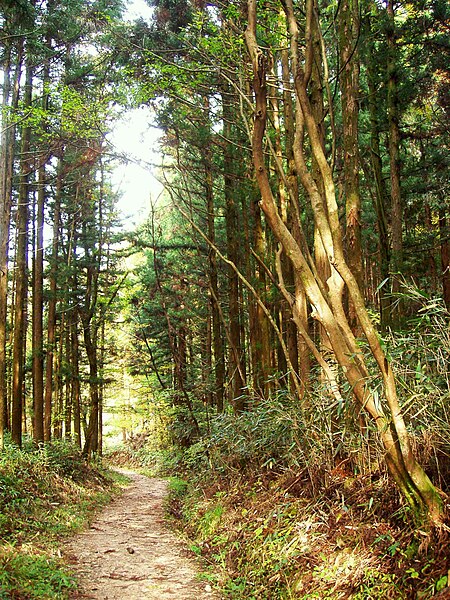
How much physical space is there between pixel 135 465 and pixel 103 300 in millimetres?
14307

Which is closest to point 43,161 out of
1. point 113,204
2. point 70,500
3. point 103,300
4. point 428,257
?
point 113,204

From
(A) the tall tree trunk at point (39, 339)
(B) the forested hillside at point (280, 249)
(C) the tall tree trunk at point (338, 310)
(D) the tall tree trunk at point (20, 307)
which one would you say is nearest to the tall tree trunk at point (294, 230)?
(B) the forested hillside at point (280, 249)

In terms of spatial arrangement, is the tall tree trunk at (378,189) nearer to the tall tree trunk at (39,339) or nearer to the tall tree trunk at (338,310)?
the tall tree trunk at (338,310)

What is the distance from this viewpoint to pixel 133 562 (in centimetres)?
632

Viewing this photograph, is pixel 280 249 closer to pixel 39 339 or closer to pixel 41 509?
pixel 41 509

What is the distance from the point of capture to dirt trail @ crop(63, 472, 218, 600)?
5.08 metres

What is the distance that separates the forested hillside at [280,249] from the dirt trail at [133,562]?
49cm

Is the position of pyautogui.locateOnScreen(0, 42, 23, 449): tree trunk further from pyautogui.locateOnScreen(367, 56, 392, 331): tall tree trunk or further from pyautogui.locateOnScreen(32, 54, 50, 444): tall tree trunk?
pyautogui.locateOnScreen(367, 56, 392, 331): tall tree trunk

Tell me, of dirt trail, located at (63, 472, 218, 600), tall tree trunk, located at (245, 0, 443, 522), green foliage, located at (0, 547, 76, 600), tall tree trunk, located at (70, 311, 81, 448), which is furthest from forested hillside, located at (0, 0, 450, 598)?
green foliage, located at (0, 547, 76, 600)

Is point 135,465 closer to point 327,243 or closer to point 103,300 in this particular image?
point 103,300

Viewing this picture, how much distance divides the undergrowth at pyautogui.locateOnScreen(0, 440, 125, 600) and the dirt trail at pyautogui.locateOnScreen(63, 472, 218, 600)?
10.4 inches

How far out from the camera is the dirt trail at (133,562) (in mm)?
5078

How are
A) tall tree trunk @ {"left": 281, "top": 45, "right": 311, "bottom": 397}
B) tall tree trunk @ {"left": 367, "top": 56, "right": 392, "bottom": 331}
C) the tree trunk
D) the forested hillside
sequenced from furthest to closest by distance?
tall tree trunk @ {"left": 367, "top": 56, "right": 392, "bottom": 331}
the tree trunk
tall tree trunk @ {"left": 281, "top": 45, "right": 311, "bottom": 397}
the forested hillside

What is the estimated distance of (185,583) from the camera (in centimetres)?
541
